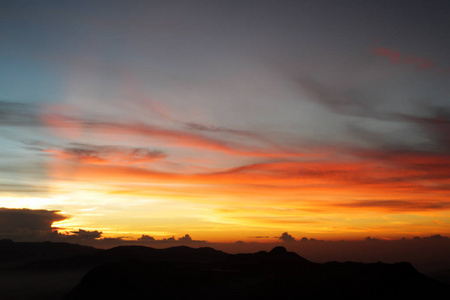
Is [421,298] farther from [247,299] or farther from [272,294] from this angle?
[247,299]

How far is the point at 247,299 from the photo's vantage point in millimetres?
191750

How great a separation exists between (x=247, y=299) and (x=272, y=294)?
1330 cm

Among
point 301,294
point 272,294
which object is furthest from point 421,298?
point 272,294

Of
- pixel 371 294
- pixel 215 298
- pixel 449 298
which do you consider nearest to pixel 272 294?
pixel 215 298

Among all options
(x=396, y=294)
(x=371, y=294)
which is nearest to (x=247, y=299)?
(x=371, y=294)

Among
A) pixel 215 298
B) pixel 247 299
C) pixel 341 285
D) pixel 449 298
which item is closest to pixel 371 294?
pixel 341 285

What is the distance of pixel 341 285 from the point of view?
199 metres

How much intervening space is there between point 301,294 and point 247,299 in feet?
91.3

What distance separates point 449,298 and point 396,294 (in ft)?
91.2

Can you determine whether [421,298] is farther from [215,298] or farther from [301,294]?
[215,298]

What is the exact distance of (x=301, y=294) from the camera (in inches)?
7466

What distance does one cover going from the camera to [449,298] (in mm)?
196875

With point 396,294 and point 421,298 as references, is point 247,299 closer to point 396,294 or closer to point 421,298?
point 396,294

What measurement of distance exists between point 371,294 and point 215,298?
81.9m
